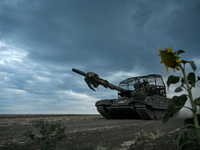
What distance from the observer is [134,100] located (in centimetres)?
1051

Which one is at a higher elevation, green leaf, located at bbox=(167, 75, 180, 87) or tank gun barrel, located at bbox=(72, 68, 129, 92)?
tank gun barrel, located at bbox=(72, 68, 129, 92)

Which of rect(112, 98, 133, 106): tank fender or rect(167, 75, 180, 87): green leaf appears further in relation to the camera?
rect(112, 98, 133, 106): tank fender

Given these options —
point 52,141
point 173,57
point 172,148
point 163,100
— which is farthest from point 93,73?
point 173,57

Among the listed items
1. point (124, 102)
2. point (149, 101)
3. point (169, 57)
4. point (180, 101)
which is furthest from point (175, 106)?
point (124, 102)

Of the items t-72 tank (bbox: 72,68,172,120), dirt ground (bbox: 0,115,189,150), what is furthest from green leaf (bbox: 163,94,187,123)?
t-72 tank (bbox: 72,68,172,120)

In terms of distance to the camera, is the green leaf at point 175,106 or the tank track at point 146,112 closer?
the green leaf at point 175,106

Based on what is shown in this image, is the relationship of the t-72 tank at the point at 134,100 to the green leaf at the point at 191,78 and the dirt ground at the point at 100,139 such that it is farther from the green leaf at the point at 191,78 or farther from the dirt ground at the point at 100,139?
the green leaf at the point at 191,78

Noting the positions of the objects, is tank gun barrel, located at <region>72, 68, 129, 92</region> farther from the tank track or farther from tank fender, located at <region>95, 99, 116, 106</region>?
the tank track

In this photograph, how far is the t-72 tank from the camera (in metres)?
10.3

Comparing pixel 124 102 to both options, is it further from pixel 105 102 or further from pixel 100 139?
pixel 100 139

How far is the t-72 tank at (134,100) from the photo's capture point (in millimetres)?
10281

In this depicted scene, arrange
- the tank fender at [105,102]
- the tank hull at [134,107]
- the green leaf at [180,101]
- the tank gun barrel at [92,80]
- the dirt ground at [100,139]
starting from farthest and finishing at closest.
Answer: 1. the tank fender at [105,102]
2. the tank hull at [134,107]
3. the tank gun barrel at [92,80]
4. the dirt ground at [100,139]
5. the green leaf at [180,101]

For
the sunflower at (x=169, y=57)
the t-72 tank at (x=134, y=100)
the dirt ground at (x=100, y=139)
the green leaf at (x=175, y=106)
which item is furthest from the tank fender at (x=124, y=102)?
the sunflower at (x=169, y=57)

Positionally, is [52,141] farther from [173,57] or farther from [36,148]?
[173,57]
